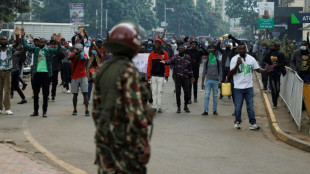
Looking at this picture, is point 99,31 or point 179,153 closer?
point 179,153

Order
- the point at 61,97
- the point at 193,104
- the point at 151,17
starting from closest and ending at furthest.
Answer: the point at 193,104 < the point at 61,97 < the point at 151,17

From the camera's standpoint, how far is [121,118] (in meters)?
4.69

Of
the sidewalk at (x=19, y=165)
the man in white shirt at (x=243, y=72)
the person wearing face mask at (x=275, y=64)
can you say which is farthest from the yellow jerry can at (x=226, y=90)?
the sidewalk at (x=19, y=165)

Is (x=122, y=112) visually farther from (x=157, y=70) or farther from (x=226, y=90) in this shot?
(x=157, y=70)

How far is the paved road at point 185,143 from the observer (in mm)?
9250

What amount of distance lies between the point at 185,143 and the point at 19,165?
353 cm

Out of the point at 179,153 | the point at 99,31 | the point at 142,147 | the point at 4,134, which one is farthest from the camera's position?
the point at 99,31

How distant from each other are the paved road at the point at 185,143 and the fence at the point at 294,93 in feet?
2.35

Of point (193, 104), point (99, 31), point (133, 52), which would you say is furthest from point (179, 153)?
point (99, 31)

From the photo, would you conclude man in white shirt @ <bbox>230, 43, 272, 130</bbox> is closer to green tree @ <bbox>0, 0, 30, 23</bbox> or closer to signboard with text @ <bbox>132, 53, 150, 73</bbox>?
signboard with text @ <bbox>132, 53, 150, 73</bbox>

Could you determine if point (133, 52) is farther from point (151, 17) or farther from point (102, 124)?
point (151, 17)

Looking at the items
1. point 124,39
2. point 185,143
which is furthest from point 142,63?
point 124,39

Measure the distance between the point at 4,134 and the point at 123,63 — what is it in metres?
8.06

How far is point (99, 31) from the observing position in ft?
329
